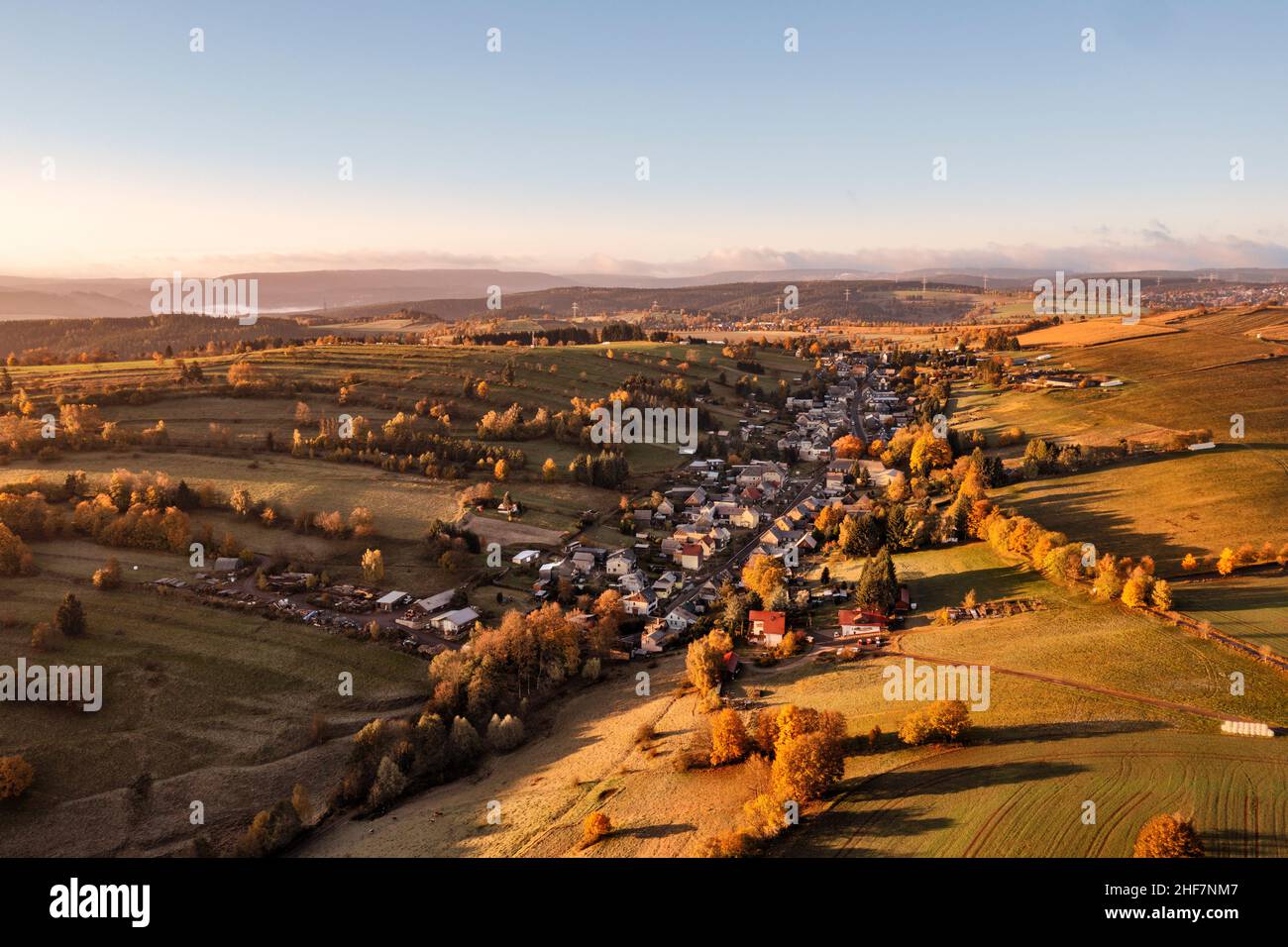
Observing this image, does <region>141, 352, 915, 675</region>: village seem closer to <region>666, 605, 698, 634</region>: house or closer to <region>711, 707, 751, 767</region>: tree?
<region>666, 605, 698, 634</region>: house

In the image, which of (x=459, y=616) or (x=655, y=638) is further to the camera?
(x=459, y=616)

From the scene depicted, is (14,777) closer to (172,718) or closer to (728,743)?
(172,718)

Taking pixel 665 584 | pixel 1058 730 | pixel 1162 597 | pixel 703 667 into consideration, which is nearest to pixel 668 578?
pixel 665 584

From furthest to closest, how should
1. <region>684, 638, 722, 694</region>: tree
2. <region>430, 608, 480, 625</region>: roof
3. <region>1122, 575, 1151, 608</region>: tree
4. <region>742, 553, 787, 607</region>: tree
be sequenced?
1. <region>742, 553, 787, 607</region>: tree
2. <region>430, 608, 480, 625</region>: roof
3. <region>1122, 575, 1151, 608</region>: tree
4. <region>684, 638, 722, 694</region>: tree

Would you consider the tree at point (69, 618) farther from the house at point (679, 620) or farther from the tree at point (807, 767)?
the tree at point (807, 767)

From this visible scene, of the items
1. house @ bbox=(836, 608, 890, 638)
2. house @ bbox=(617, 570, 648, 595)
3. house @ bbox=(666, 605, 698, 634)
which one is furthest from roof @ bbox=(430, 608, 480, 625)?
house @ bbox=(836, 608, 890, 638)

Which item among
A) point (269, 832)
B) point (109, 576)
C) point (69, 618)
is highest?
point (109, 576)

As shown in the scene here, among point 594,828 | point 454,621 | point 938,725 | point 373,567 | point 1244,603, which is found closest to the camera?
point 594,828

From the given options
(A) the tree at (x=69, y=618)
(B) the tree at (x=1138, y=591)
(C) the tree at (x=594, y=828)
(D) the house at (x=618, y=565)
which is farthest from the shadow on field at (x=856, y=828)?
(A) the tree at (x=69, y=618)
